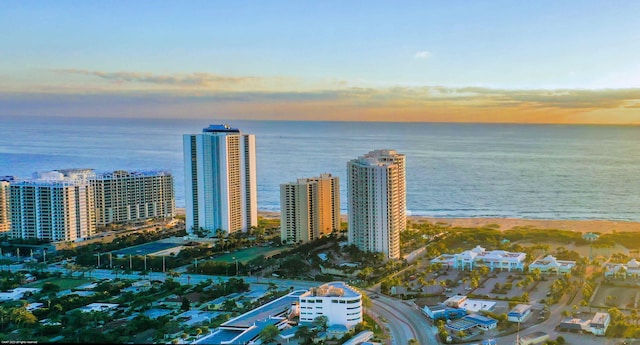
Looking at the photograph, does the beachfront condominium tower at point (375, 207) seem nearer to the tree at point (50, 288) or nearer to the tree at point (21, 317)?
the tree at point (50, 288)

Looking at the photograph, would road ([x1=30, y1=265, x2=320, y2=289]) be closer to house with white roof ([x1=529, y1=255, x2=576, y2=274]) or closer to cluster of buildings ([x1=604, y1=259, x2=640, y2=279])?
house with white roof ([x1=529, y1=255, x2=576, y2=274])

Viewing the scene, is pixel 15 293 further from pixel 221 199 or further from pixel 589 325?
pixel 589 325

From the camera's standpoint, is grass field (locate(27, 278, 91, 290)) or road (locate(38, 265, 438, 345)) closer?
road (locate(38, 265, 438, 345))

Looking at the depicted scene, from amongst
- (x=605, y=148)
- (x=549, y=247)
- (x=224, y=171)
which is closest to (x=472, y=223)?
(x=549, y=247)

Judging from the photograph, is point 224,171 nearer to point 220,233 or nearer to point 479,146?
point 220,233

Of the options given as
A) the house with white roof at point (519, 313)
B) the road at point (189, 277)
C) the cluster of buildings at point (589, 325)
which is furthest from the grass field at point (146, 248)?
the cluster of buildings at point (589, 325)

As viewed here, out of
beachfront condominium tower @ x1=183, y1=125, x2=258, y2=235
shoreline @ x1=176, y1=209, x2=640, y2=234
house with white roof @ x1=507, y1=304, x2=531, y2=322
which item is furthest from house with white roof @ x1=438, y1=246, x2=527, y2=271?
beachfront condominium tower @ x1=183, y1=125, x2=258, y2=235

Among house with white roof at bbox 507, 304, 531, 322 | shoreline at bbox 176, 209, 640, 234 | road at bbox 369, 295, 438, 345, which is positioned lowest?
shoreline at bbox 176, 209, 640, 234

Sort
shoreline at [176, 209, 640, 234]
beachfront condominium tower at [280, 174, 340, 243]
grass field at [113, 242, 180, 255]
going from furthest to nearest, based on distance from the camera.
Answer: shoreline at [176, 209, 640, 234] < beachfront condominium tower at [280, 174, 340, 243] < grass field at [113, 242, 180, 255]

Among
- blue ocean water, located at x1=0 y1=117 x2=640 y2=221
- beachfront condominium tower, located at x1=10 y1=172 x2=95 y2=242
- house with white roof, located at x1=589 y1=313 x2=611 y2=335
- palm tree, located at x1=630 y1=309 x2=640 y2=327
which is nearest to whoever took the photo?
house with white roof, located at x1=589 y1=313 x2=611 y2=335
